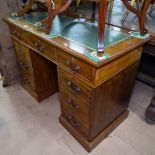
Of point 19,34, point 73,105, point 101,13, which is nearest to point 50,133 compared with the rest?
point 73,105

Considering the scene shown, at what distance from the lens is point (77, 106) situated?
1.24m

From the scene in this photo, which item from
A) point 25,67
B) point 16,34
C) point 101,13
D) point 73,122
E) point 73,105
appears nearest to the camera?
point 101,13

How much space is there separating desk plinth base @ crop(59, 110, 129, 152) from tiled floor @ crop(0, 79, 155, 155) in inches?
1.5

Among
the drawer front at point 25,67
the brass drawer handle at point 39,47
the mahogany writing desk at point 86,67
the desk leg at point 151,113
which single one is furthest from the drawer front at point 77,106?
the desk leg at point 151,113

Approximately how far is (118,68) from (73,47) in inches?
13.3

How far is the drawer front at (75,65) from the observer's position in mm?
975

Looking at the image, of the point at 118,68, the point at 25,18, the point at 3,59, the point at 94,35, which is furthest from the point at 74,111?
the point at 3,59

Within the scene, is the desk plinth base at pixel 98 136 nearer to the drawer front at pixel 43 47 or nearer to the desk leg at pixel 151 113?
the desk leg at pixel 151 113

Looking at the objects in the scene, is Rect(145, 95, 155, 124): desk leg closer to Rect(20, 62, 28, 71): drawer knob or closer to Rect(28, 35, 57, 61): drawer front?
Rect(28, 35, 57, 61): drawer front

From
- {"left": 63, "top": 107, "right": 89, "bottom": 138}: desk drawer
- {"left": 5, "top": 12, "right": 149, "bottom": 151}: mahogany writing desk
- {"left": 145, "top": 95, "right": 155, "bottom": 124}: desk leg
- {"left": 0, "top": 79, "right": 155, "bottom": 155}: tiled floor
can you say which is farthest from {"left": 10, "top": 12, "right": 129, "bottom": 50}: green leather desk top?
{"left": 0, "top": 79, "right": 155, "bottom": 155}: tiled floor

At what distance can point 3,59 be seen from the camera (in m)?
1.93

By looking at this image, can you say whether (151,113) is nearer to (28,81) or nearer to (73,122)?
(73,122)

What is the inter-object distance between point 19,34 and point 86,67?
3.02ft

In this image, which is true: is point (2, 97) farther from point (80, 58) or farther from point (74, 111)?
point (80, 58)
